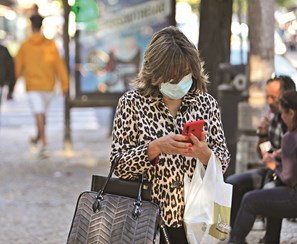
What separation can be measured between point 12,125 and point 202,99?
13321 mm

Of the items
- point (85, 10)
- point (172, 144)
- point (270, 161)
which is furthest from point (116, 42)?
point (172, 144)

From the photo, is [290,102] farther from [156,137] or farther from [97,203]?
[97,203]

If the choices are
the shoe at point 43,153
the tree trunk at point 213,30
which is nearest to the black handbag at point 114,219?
the tree trunk at point 213,30

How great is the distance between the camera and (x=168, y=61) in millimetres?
3945

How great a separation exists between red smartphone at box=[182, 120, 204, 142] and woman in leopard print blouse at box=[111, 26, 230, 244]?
2.1 inches

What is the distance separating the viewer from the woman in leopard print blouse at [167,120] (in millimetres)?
3951

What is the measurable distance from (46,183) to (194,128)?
6.45 m

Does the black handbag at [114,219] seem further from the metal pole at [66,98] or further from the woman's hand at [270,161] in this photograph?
the metal pole at [66,98]

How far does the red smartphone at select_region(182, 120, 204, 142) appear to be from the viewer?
12.6 feet

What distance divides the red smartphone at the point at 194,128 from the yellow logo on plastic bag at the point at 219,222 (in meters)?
0.38

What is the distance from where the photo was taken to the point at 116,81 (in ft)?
40.2

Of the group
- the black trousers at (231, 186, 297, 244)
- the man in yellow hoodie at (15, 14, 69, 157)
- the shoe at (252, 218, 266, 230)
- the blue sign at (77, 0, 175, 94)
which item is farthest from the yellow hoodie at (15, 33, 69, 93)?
the black trousers at (231, 186, 297, 244)

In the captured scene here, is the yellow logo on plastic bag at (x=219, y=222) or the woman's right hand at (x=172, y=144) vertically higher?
the woman's right hand at (x=172, y=144)

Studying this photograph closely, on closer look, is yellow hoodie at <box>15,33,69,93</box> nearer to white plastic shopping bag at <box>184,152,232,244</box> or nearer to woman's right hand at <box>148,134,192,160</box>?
white plastic shopping bag at <box>184,152,232,244</box>
